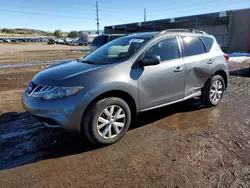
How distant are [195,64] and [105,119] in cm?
234

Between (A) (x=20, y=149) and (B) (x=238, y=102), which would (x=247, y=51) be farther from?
(A) (x=20, y=149)

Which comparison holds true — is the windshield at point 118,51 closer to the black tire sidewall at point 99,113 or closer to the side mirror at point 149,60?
the side mirror at point 149,60

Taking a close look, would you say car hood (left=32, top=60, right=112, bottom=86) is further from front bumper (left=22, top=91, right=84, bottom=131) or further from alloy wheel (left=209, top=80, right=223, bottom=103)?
alloy wheel (left=209, top=80, right=223, bottom=103)

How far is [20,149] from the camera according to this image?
11.9ft

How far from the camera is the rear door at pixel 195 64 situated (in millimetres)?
4699

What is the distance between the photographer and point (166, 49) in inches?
175

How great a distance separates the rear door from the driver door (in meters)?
0.19

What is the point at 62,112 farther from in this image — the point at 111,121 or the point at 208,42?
Answer: the point at 208,42

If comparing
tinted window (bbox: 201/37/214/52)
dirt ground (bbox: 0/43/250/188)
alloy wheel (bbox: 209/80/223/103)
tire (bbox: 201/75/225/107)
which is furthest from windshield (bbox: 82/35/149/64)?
alloy wheel (bbox: 209/80/223/103)

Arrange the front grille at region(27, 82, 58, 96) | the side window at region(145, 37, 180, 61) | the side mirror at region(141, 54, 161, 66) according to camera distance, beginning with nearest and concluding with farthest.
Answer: the front grille at region(27, 82, 58, 96) < the side mirror at region(141, 54, 161, 66) < the side window at region(145, 37, 180, 61)

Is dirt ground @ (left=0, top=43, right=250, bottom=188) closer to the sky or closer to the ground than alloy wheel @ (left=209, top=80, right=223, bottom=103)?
closer to the ground

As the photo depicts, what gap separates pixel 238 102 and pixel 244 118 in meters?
1.24

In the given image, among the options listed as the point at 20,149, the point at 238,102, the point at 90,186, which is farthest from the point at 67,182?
the point at 238,102

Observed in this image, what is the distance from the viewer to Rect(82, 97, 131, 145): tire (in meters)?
3.45
